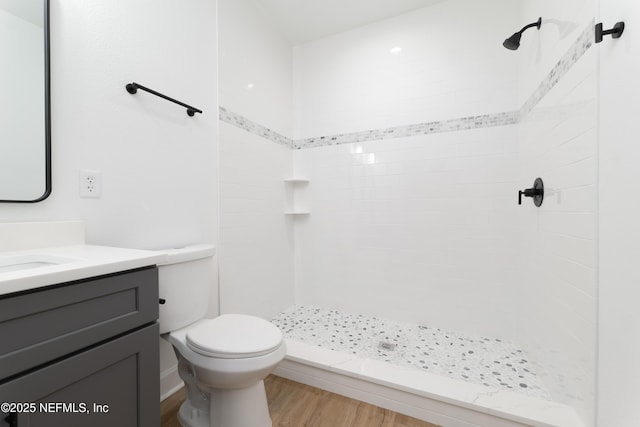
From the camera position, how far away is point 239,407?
106 centimetres

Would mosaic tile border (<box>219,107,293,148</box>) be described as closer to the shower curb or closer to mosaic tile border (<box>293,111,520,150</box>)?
mosaic tile border (<box>293,111,520,150</box>)

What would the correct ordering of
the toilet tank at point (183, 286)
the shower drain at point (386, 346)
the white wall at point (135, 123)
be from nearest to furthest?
the white wall at point (135, 123), the toilet tank at point (183, 286), the shower drain at point (386, 346)

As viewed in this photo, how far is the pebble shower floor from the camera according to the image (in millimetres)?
1440

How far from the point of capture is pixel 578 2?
1086 mm

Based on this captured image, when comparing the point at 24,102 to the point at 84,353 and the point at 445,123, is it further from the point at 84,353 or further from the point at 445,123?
the point at 445,123

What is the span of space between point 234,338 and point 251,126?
1469mm

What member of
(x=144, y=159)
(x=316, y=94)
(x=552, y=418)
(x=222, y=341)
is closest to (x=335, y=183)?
(x=316, y=94)

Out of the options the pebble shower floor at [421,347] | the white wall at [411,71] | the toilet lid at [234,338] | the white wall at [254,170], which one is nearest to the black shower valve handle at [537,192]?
the white wall at [411,71]

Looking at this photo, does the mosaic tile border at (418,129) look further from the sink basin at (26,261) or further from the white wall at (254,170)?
the sink basin at (26,261)

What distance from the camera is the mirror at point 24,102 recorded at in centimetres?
91

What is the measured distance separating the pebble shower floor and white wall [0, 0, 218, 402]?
0.80 metres

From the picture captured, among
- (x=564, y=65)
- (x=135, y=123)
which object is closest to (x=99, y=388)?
(x=135, y=123)

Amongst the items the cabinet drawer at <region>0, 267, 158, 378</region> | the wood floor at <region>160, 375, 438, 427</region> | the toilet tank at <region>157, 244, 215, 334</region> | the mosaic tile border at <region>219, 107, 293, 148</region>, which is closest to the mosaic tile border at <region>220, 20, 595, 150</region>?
→ the mosaic tile border at <region>219, 107, 293, 148</region>

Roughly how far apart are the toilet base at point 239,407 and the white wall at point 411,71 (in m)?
1.94
